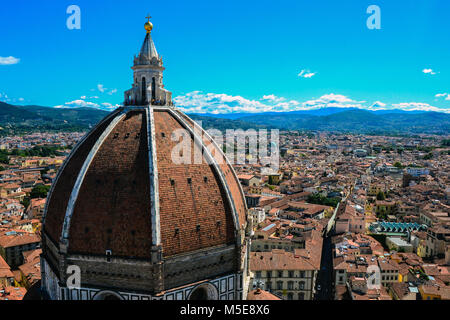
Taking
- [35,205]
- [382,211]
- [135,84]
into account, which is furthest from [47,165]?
[135,84]

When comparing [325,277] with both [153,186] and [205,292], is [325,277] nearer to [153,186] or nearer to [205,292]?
[205,292]

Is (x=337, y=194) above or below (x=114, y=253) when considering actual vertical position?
below

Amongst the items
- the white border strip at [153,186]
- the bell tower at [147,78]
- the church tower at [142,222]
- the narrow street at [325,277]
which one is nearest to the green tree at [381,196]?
the narrow street at [325,277]

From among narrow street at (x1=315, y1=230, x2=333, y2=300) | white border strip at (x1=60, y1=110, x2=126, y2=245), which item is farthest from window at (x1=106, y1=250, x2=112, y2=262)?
narrow street at (x1=315, y1=230, x2=333, y2=300)

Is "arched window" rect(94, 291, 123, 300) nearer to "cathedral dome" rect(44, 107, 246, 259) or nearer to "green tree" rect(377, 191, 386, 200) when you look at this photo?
"cathedral dome" rect(44, 107, 246, 259)

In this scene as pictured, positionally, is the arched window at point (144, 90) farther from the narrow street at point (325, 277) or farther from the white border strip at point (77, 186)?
the narrow street at point (325, 277)

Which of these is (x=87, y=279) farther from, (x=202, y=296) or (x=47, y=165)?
(x=47, y=165)

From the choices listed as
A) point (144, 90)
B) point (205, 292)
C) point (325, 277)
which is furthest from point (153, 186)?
point (325, 277)
